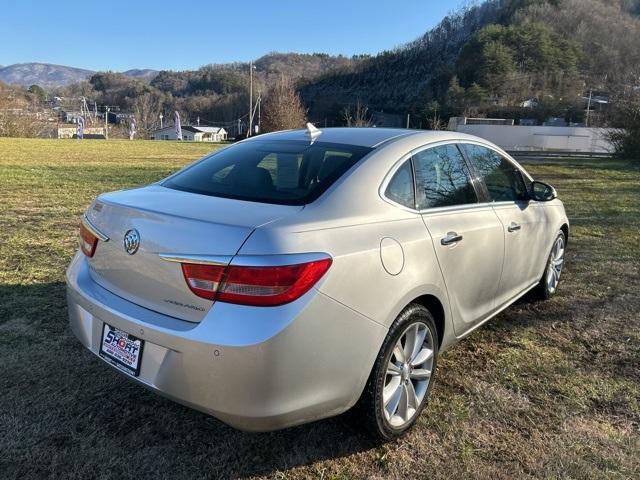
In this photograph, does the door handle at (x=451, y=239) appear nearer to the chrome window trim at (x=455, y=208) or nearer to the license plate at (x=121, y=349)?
the chrome window trim at (x=455, y=208)

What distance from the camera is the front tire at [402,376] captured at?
250 centimetres

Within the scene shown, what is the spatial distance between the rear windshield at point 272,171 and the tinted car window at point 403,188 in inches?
9.0

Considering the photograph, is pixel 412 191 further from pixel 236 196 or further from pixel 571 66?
pixel 571 66

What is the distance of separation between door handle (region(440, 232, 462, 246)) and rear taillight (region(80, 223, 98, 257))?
1.80m

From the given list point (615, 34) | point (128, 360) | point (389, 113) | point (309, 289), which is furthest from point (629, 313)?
point (615, 34)

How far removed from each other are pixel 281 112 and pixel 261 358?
144ft

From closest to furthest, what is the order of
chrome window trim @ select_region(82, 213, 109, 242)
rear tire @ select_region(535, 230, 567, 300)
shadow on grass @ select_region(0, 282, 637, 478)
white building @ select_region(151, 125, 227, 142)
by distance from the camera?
shadow on grass @ select_region(0, 282, 637, 478), chrome window trim @ select_region(82, 213, 109, 242), rear tire @ select_region(535, 230, 567, 300), white building @ select_region(151, 125, 227, 142)

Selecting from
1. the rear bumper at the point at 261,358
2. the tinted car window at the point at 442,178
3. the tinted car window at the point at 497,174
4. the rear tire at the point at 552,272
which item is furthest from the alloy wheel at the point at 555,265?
the rear bumper at the point at 261,358

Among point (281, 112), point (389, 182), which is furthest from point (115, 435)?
point (281, 112)

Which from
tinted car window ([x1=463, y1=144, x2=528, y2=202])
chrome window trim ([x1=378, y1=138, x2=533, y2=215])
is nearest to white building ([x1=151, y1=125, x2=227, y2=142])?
tinted car window ([x1=463, y1=144, x2=528, y2=202])

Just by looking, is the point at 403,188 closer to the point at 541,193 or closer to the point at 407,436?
the point at 407,436

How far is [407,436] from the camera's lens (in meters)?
2.77

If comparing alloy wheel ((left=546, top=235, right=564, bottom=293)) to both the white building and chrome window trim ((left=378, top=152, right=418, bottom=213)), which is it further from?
the white building

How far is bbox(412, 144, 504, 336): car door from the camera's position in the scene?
9.65ft
